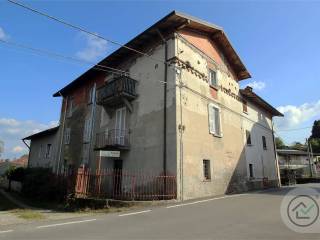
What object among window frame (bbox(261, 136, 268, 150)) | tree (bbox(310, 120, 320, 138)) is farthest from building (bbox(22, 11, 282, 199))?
tree (bbox(310, 120, 320, 138))

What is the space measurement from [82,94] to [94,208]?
47.5 ft

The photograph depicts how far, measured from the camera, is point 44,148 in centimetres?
2931

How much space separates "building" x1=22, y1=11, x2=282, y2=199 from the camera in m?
15.1

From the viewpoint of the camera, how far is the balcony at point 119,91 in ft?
56.5

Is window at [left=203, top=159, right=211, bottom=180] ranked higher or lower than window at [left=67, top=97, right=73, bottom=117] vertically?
lower

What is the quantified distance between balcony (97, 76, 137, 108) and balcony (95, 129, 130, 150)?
1952mm

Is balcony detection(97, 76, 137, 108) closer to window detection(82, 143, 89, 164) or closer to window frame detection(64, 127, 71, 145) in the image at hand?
window detection(82, 143, 89, 164)

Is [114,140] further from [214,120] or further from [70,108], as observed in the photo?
[70,108]

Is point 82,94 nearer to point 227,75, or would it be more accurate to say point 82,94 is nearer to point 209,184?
point 227,75

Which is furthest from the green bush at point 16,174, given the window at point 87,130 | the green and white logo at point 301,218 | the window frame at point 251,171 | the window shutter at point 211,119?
the green and white logo at point 301,218

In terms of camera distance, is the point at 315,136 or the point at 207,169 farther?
the point at 315,136

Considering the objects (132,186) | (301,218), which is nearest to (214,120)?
(132,186)

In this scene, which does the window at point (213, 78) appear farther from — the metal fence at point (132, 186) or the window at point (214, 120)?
the metal fence at point (132, 186)

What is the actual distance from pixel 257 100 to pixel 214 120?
8.94 meters
